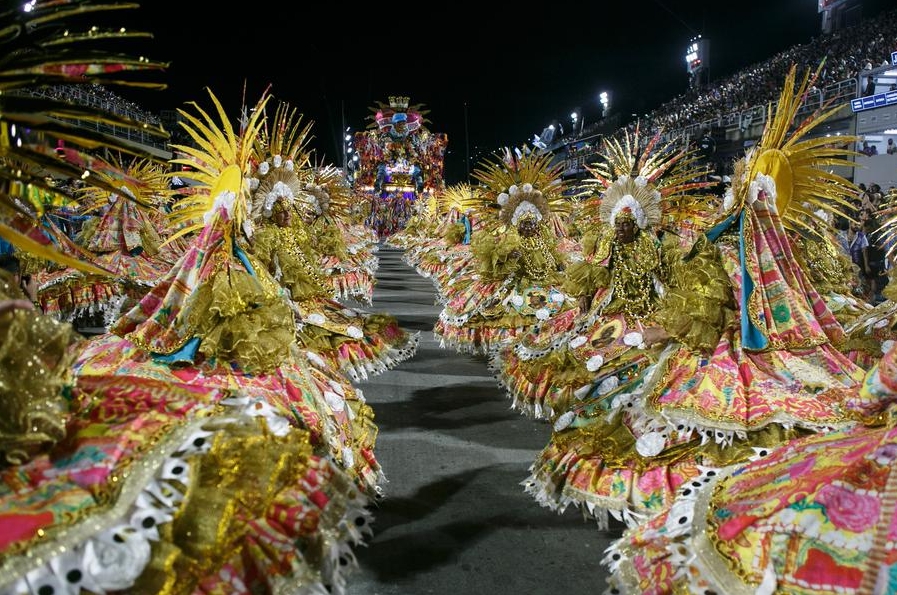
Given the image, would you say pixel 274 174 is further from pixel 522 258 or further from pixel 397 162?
pixel 397 162

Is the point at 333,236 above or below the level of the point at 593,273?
above

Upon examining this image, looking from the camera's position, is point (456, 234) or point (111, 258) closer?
point (111, 258)

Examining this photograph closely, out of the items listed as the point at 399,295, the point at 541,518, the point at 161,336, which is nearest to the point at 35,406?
the point at 161,336

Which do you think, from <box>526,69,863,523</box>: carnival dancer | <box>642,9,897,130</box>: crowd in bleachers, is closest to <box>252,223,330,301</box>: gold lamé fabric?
<box>526,69,863,523</box>: carnival dancer

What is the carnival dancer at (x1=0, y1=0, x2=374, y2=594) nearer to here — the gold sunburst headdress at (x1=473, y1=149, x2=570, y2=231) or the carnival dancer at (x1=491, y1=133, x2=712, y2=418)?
the carnival dancer at (x1=491, y1=133, x2=712, y2=418)

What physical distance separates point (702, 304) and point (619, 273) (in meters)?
1.48

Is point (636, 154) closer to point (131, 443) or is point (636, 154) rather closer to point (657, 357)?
point (657, 357)

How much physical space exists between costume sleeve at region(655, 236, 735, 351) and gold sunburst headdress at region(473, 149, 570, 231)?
4.41 meters

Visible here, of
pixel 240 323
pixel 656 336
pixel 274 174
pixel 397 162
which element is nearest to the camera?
pixel 240 323

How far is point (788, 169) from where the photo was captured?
401 centimetres

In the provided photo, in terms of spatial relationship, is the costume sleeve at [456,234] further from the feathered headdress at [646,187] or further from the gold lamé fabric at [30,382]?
the gold lamé fabric at [30,382]

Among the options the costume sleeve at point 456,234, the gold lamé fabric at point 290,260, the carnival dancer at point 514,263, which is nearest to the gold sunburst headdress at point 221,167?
the gold lamé fabric at point 290,260

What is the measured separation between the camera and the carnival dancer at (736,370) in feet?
11.7

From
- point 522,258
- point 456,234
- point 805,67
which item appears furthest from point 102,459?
point 805,67
